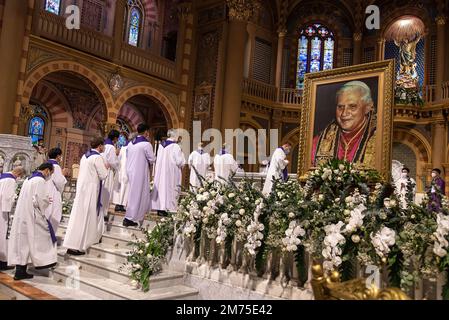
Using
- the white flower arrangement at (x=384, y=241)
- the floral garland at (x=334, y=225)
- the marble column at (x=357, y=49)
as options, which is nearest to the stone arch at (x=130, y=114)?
the marble column at (x=357, y=49)

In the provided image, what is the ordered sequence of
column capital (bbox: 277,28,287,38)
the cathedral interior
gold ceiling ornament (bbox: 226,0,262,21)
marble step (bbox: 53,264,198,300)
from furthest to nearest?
column capital (bbox: 277,28,287,38), gold ceiling ornament (bbox: 226,0,262,21), the cathedral interior, marble step (bbox: 53,264,198,300)

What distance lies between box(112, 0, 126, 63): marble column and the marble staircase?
9.78 m

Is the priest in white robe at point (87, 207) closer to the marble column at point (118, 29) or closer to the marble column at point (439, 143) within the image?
the marble column at point (118, 29)

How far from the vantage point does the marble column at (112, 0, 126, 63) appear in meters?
14.6

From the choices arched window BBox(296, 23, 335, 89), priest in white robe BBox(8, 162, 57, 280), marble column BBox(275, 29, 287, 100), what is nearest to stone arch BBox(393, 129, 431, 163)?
arched window BBox(296, 23, 335, 89)

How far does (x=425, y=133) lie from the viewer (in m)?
15.7

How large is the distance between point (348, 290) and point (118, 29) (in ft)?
47.1

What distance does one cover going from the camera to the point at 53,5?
1429cm

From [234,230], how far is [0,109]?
31.6ft

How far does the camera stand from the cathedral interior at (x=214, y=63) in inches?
548

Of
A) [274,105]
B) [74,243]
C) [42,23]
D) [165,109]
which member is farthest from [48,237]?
[274,105]

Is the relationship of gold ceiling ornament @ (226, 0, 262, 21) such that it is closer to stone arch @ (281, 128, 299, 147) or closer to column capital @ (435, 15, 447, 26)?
stone arch @ (281, 128, 299, 147)

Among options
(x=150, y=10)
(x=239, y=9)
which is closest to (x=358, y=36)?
(x=239, y=9)
